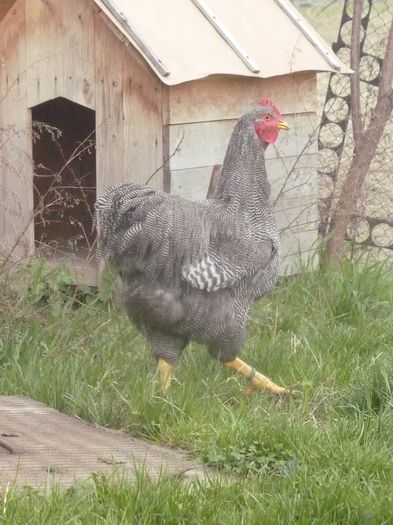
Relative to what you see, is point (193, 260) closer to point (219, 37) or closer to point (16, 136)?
point (219, 37)

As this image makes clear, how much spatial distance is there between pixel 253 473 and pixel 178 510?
66cm

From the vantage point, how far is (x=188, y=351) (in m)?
6.45

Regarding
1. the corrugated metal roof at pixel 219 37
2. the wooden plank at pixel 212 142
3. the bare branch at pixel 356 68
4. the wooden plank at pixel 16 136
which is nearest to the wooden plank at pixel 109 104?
the corrugated metal roof at pixel 219 37

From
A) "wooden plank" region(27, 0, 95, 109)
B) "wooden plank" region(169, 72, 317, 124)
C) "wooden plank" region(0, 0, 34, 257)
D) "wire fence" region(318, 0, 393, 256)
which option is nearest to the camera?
"wooden plank" region(169, 72, 317, 124)

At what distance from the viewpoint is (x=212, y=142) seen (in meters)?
7.17

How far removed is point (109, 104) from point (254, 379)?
6.77ft

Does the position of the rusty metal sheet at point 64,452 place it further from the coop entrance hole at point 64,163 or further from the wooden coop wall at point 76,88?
the coop entrance hole at point 64,163

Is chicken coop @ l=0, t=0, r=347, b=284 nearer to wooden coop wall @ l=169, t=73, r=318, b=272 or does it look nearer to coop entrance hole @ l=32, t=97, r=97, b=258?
wooden coop wall @ l=169, t=73, r=318, b=272

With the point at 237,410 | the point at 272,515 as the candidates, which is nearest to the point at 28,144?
the point at 237,410

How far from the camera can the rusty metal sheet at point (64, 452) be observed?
4.30 meters

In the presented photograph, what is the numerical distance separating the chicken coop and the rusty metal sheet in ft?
4.71

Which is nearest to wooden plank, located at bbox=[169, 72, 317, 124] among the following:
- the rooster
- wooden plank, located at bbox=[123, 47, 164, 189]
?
wooden plank, located at bbox=[123, 47, 164, 189]

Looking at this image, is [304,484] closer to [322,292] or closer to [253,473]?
[253,473]

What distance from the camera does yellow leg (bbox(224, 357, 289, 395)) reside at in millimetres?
5859
